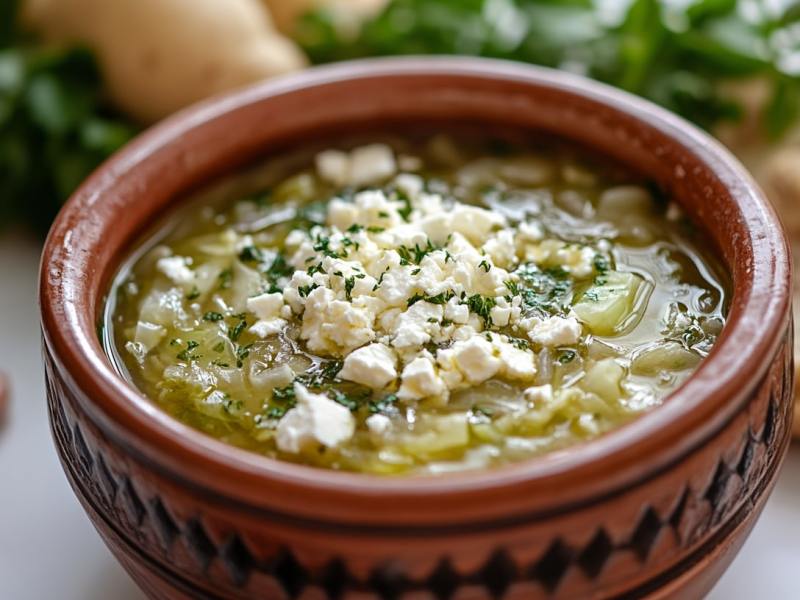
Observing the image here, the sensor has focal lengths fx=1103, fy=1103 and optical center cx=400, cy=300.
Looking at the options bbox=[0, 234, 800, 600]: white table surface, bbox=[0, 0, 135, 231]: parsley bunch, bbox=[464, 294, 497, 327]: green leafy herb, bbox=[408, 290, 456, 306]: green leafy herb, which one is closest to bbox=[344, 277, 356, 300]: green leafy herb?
bbox=[408, 290, 456, 306]: green leafy herb

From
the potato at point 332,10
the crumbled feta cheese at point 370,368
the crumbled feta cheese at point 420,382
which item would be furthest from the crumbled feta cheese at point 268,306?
the potato at point 332,10

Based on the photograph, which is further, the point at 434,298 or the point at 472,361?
the point at 434,298

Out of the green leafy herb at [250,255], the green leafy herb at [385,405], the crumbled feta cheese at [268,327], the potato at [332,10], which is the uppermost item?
the potato at [332,10]

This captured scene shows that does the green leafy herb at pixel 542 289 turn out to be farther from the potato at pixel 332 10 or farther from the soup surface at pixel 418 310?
the potato at pixel 332 10

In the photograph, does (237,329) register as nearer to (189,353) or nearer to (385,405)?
(189,353)

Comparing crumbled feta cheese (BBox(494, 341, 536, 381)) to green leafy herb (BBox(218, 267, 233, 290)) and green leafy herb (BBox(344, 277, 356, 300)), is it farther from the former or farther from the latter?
green leafy herb (BBox(218, 267, 233, 290))

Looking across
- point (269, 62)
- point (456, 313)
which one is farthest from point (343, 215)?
point (269, 62)
